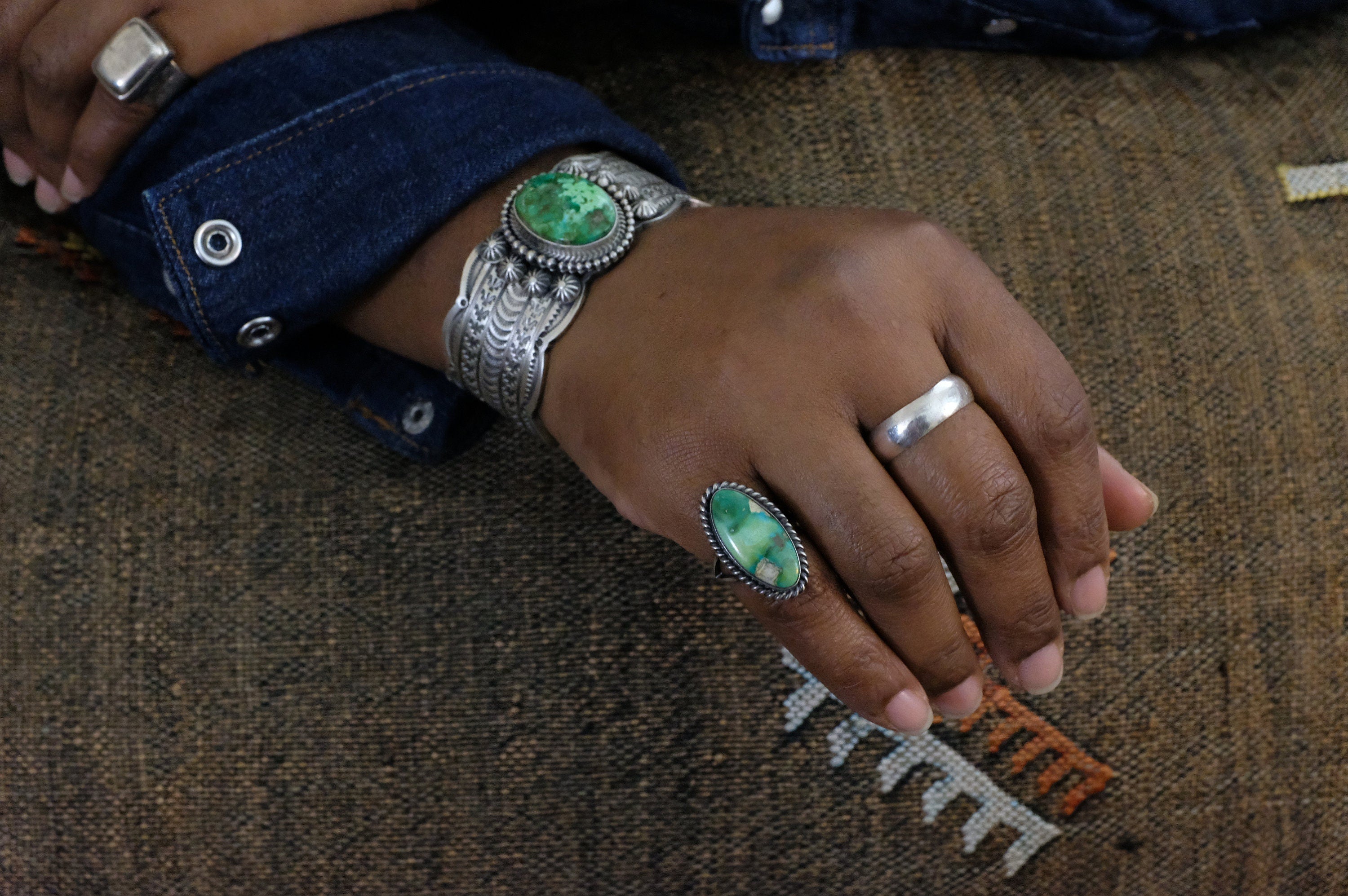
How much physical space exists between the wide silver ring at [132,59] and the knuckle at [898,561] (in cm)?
65

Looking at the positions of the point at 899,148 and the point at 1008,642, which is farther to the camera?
the point at 899,148

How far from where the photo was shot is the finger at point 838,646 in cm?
62

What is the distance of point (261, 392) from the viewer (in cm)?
90

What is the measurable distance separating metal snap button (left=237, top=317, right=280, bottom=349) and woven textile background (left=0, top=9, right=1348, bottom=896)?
129 mm

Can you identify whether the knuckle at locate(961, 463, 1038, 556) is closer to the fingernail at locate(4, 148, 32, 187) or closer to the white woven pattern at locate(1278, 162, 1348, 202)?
the white woven pattern at locate(1278, 162, 1348, 202)

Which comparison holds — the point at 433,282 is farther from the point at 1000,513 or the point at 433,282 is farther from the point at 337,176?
the point at 1000,513

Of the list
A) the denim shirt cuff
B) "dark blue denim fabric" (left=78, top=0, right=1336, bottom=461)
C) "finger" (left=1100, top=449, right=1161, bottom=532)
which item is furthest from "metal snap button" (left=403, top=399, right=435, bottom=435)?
"finger" (left=1100, top=449, right=1161, bottom=532)

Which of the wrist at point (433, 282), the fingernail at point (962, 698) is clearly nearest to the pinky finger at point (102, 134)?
the wrist at point (433, 282)

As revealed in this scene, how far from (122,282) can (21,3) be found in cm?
26

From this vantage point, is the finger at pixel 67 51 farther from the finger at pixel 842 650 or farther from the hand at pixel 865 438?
the finger at pixel 842 650

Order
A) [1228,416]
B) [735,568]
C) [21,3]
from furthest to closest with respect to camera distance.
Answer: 1. [1228,416]
2. [21,3]
3. [735,568]

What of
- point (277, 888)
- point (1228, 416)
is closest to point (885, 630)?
point (1228, 416)

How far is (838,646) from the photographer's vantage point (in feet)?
2.06

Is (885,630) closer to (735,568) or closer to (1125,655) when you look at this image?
(735,568)
